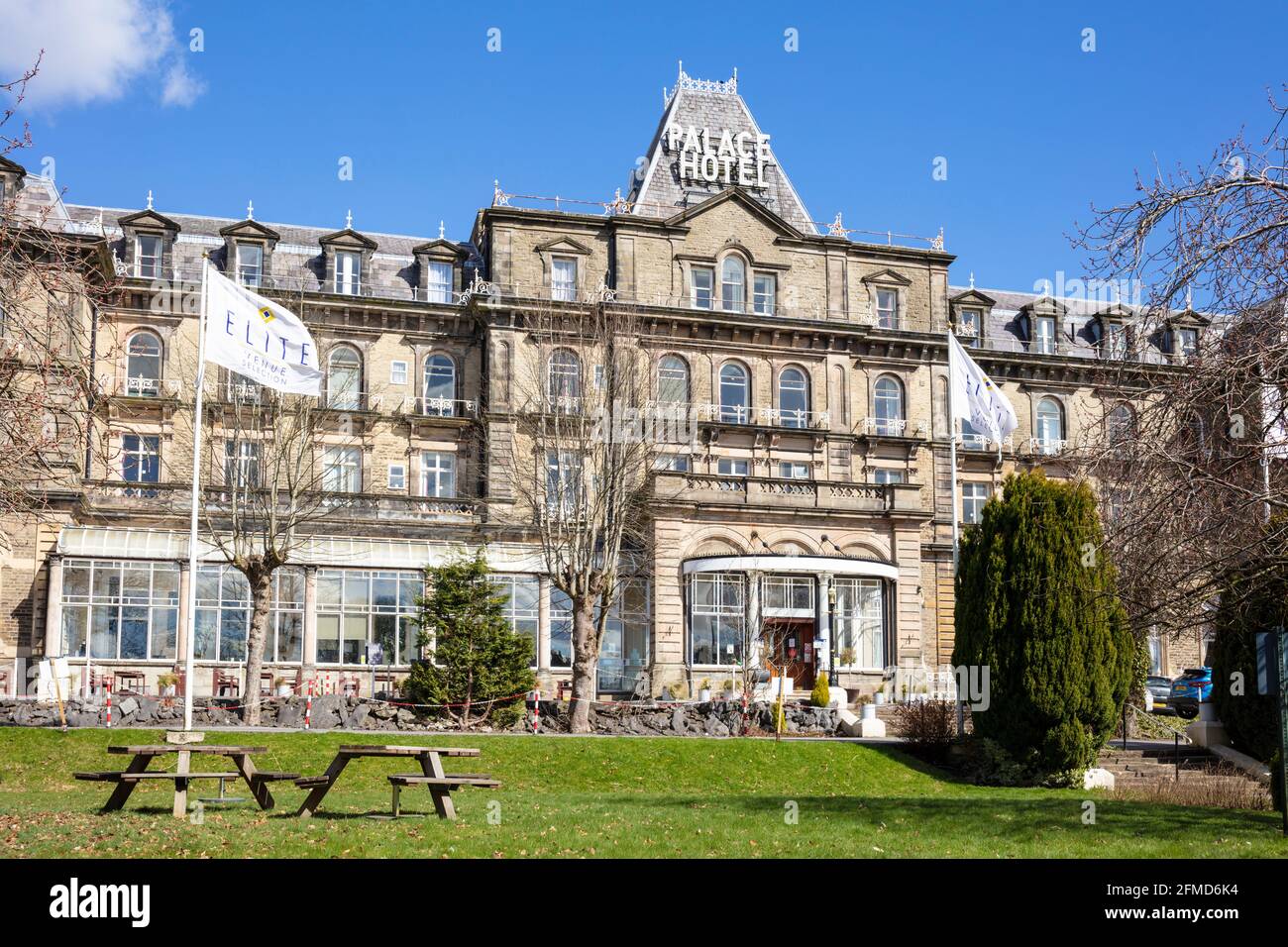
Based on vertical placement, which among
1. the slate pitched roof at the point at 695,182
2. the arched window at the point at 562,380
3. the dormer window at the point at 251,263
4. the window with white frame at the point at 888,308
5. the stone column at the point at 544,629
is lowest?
the stone column at the point at 544,629

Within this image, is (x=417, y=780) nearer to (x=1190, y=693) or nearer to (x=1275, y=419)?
(x=1275, y=419)

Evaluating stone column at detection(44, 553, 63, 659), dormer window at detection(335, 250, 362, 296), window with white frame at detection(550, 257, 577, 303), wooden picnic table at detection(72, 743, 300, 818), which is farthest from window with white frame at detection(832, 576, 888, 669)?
wooden picnic table at detection(72, 743, 300, 818)

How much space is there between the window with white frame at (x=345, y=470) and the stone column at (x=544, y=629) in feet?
28.2

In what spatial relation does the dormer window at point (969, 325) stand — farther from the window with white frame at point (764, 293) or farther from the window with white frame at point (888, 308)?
the window with white frame at point (764, 293)

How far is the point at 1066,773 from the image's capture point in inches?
1080

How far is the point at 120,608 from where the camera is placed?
40156 mm

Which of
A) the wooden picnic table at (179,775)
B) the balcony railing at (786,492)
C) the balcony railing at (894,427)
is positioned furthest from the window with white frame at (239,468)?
the balcony railing at (894,427)

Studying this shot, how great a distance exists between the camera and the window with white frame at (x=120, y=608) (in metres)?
40.0

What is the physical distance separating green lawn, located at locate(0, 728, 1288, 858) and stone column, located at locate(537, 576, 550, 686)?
45.0 feet
